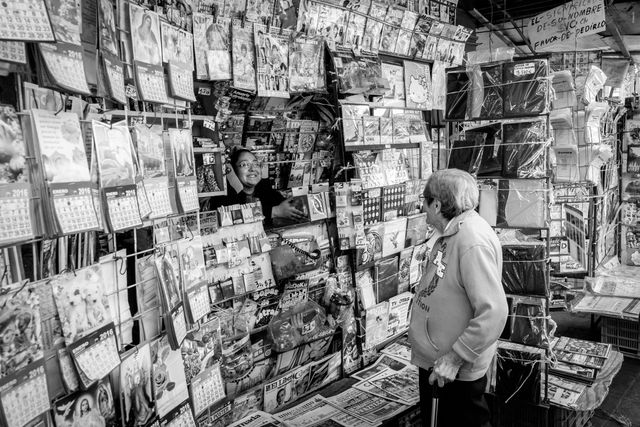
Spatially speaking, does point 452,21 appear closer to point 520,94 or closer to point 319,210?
point 520,94

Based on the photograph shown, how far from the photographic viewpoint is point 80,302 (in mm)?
1574

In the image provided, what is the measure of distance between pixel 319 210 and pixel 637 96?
5.60m

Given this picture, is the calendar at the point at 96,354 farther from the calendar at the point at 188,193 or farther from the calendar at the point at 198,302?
the calendar at the point at 188,193

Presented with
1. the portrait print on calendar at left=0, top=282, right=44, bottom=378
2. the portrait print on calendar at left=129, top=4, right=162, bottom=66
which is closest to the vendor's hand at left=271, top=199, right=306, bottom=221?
the portrait print on calendar at left=129, top=4, right=162, bottom=66

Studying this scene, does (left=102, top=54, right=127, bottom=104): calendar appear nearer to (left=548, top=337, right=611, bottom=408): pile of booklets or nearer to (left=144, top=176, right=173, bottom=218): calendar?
(left=144, top=176, right=173, bottom=218): calendar

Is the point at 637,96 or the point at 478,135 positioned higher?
the point at 637,96

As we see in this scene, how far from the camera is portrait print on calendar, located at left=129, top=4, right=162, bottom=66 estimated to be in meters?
1.87

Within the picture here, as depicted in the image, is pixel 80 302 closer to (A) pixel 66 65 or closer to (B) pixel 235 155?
(A) pixel 66 65

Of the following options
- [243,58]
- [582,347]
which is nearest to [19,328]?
[243,58]

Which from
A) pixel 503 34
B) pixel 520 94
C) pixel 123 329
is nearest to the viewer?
pixel 123 329

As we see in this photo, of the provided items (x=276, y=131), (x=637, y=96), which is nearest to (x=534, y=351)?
(x=276, y=131)

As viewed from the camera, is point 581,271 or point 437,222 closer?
point 437,222

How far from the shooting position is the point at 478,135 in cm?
303

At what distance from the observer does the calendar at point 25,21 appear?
47.5 inches
